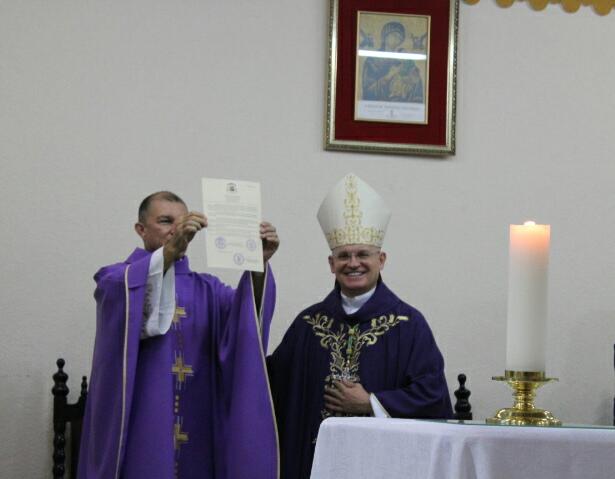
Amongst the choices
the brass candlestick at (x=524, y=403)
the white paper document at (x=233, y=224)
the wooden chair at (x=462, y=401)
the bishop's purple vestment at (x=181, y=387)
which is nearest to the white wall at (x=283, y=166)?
the wooden chair at (x=462, y=401)

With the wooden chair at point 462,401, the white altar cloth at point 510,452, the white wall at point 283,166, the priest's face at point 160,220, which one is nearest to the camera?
the white altar cloth at point 510,452

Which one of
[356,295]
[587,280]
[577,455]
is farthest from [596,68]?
[577,455]

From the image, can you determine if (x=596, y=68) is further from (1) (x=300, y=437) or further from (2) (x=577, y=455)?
(2) (x=577, y=455)

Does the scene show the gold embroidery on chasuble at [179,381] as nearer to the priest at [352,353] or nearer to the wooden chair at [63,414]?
the priest at [352,353]

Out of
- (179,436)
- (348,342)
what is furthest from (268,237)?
(179,436)

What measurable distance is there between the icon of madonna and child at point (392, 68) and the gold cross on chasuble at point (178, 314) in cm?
156

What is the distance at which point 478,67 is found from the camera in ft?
17.8

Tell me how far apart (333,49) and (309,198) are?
725 millimetres

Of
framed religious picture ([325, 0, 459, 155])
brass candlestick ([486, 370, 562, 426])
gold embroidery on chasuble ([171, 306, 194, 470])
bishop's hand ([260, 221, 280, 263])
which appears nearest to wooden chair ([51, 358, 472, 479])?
gold embroidery on chasuble ([171, 306, 194, 470])

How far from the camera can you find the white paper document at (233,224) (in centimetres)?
375

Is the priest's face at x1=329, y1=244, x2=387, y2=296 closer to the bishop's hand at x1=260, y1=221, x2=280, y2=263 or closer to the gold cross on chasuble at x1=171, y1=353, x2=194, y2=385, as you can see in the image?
A: the bishop's hand at x1=260, y1=221, x2=280, y2=263

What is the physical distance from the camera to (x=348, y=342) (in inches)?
157

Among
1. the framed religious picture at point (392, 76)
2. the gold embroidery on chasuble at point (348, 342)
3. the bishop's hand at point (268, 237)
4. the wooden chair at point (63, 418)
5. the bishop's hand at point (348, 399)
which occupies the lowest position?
the wooden chair at point (63, 418)

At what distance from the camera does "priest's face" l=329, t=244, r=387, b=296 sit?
400 cm
